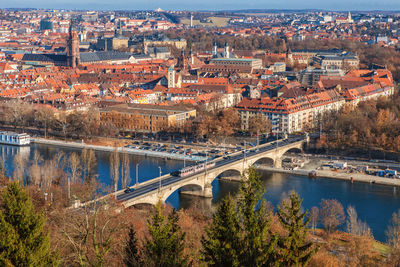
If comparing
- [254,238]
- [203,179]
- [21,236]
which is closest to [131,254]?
[21,236]

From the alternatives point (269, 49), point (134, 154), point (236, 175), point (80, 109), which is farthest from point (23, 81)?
point (269, 49)

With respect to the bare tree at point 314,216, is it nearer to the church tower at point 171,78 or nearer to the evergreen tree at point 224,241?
the evergreen tree at point 224,241

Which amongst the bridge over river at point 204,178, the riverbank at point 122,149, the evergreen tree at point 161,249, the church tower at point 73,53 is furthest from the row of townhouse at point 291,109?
the church tower at point 73,53

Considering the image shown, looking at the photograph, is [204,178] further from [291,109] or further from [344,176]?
[291,109]

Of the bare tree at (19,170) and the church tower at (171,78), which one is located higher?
the church tower at (171,78)

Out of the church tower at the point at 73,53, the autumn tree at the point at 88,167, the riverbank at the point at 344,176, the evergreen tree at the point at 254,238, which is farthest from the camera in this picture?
the church tower at the point at 73,53

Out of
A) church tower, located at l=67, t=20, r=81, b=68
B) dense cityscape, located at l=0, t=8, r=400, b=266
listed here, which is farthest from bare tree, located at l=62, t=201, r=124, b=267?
church tower, located at l=67, t=20, r=81, b=68
